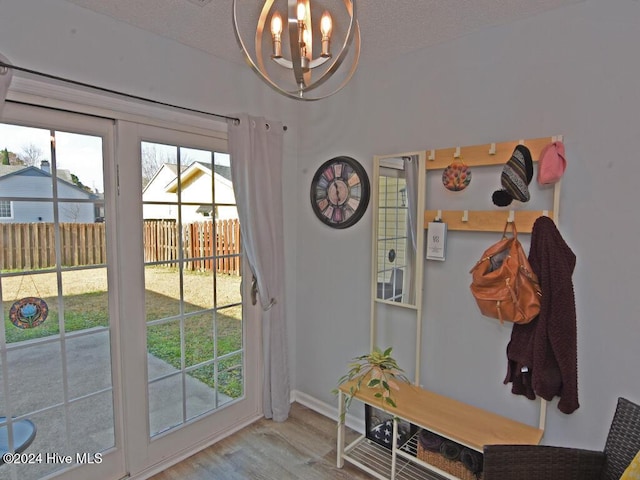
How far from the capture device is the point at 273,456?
222 cm

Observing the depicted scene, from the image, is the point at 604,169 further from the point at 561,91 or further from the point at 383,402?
the point at 383,402

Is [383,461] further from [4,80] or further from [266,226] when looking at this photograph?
[4,80]

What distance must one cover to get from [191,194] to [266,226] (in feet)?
1.76

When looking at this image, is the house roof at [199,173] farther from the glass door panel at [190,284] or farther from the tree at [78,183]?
the tree at [78,183]

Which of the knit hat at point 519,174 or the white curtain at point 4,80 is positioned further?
the knit hat at point 519,174

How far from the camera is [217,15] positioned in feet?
5.97

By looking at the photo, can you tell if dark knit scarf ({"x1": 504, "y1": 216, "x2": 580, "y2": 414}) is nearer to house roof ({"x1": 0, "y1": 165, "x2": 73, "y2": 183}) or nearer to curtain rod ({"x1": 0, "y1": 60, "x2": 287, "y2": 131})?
curtain rod ({"x1": 0, "y1": 60, "x2": 287, "y2": 131})

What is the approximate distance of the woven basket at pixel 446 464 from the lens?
175 cm

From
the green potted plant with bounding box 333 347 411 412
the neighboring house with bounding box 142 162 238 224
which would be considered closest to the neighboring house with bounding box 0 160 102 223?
the neighboring house with bounding box 142 162 238 224

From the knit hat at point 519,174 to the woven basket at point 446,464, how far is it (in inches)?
53.9

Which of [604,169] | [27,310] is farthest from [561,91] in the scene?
[27,310]

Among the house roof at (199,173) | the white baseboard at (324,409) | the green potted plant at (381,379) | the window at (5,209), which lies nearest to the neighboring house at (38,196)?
the window at (5,209)

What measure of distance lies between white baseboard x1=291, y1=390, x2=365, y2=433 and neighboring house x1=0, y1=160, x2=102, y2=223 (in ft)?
6.61

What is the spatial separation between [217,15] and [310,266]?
1.75 metres
